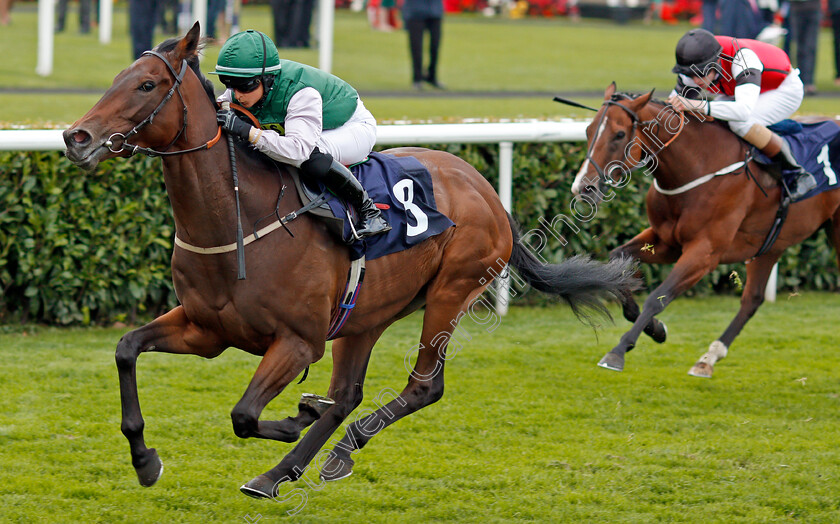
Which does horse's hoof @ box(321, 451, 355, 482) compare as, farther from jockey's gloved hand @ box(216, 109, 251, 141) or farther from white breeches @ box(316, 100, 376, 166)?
jockey's gloved hand @ box(216, 109, 251, 141)

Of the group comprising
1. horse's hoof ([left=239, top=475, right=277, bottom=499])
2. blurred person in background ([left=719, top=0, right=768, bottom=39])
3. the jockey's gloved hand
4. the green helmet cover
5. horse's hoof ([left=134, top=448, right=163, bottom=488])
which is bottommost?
horse's hoof ([left=239, top=475, right=277, bottom=499])

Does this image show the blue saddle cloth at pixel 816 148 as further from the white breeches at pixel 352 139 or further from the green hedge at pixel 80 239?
the green hedge at pixel 80 239

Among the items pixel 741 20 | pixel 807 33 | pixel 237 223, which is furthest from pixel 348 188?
pixel 807 33

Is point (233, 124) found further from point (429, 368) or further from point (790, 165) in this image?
point (790, 165)

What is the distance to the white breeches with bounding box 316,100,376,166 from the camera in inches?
154

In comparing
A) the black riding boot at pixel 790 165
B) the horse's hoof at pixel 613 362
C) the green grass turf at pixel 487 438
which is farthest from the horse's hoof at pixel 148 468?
the black riding boot at pixel 790 165

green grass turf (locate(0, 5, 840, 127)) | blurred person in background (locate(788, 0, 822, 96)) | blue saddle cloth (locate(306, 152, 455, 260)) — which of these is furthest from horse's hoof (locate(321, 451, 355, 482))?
blurred person in background (locate(788, 0, 822, 96))

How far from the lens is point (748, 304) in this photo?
625 centimetres

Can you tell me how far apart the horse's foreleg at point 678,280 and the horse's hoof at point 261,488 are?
2.23 meters

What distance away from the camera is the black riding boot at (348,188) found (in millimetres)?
3730

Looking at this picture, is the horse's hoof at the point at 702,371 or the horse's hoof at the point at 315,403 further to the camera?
the horse's hoof at the point at 702,371

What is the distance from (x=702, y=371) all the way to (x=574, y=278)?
4.87 ft

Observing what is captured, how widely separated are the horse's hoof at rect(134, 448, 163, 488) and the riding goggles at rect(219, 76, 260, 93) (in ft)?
4.22

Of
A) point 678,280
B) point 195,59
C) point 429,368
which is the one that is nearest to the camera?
point 195,59
